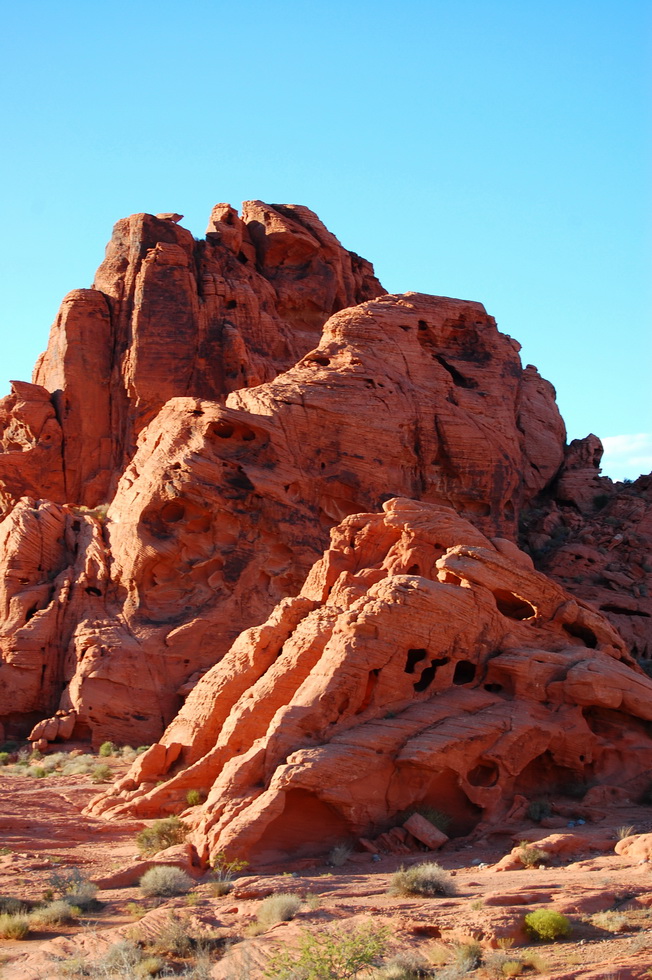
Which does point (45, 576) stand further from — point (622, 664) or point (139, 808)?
point (622, 664)

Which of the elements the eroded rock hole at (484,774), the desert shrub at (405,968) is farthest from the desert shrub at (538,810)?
the desert shrub at (405,968)

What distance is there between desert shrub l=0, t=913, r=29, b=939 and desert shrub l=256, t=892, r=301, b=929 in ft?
10.1

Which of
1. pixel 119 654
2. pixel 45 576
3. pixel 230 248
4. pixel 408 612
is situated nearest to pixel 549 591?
pixel 408 612

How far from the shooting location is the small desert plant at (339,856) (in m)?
18.6

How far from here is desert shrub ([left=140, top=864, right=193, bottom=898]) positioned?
1692cm

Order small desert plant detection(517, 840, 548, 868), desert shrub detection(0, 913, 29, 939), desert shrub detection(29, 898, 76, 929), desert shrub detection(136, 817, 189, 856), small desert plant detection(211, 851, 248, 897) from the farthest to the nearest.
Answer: desert shrub detection(136, 817, 189, 856) → small desert plant detection(517, 840, 548, 868) → small desert plant detection(211, 851, 248, 897) → desert shrub detection(29, 898, 76, 929) → desert shrub detection(0, 913, 29, 939)

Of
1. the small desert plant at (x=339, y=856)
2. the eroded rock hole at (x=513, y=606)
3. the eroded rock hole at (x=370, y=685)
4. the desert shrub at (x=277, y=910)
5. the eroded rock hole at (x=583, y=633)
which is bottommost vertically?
the desert shrub at (x=277, y=910)

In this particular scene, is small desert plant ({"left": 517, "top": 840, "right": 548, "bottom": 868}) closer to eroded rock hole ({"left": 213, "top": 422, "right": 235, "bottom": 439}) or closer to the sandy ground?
the sandy ground

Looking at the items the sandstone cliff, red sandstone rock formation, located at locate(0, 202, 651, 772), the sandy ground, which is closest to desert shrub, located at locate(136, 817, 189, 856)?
the sandy ground

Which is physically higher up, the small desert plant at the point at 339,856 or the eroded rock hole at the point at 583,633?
the eroded rock hole at the point at 583,633

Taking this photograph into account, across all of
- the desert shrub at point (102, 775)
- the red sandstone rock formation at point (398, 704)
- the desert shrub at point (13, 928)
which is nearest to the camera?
the desert shrub at point (13, 928)

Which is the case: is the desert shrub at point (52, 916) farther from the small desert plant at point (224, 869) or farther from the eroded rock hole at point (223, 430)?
the eroded rock hole at point (223, 430)

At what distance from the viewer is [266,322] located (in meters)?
45.5

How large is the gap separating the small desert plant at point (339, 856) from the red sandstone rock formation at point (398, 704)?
1.46 ft
